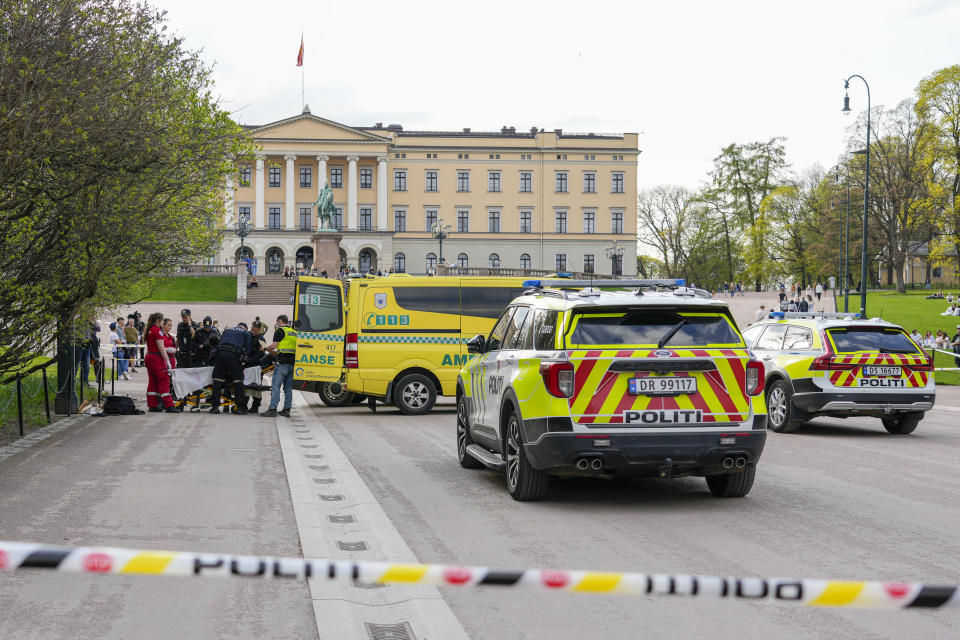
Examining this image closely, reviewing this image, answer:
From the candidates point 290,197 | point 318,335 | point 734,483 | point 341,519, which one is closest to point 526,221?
point 290,197

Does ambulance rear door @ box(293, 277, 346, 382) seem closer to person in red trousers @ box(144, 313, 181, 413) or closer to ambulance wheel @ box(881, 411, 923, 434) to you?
person in red trousers @ box(144, 313, 181, 413)

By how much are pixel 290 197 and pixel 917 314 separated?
65.4 m

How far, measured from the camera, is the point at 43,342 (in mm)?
16047

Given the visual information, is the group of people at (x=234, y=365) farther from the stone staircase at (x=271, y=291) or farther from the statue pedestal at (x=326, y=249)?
the statue pedestal at (x=326, y=249)

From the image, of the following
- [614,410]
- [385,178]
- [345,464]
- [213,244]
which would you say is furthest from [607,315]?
[385,178]

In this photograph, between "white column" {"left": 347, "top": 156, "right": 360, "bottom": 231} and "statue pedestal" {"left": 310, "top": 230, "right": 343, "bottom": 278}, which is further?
"white column" {"left": 347, "top": 156, "right": 360, "bottom": 231}

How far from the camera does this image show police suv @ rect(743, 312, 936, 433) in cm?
1495

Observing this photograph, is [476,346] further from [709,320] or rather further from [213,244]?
[213,244]

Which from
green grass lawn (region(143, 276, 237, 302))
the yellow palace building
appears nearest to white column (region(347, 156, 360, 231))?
the yellow palace building

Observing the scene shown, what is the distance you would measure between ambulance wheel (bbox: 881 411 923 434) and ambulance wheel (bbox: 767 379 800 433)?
132 centimetres

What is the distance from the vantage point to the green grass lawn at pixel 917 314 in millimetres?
37678

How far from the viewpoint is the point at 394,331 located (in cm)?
2002

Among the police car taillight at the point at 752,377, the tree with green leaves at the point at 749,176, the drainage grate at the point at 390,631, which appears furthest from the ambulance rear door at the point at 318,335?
the tree with green leaves at the point at 749,176

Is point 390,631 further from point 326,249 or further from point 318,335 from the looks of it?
point 326,249
